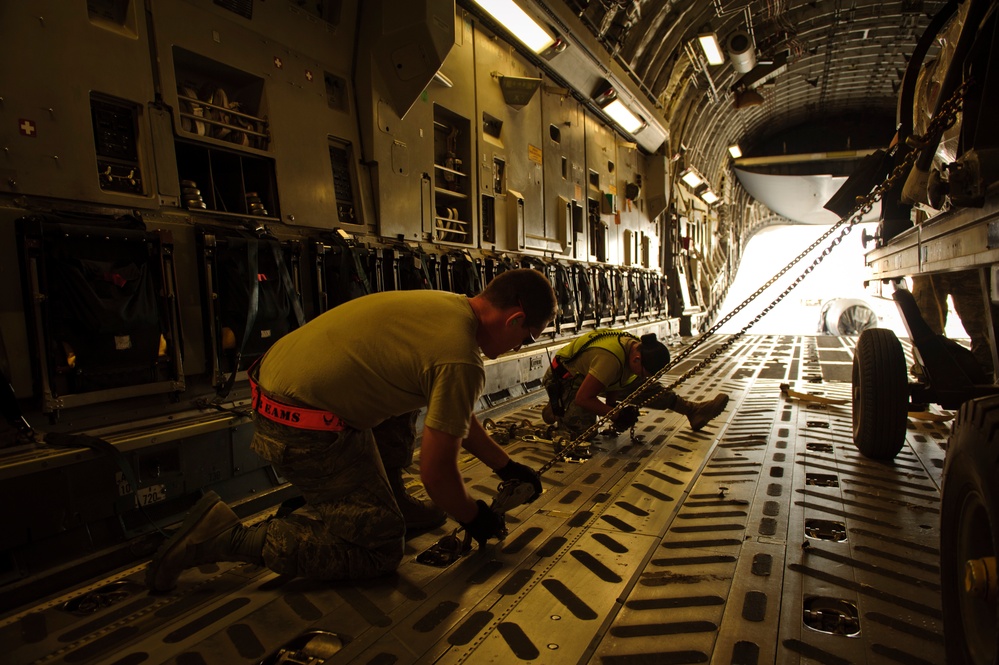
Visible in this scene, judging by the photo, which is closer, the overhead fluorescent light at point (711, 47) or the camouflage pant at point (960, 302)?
the camouflage pant at point (960, 302)

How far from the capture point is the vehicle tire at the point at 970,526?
4.51 ft

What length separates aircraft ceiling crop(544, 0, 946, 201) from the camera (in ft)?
33.2

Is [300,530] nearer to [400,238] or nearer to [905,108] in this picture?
[400,238]

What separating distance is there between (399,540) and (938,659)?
1973 millimetres

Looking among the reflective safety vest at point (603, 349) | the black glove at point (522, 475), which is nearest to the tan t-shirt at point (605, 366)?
the reflective safety vest at point (603, 349)

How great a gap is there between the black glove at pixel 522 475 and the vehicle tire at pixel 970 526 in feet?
5.18

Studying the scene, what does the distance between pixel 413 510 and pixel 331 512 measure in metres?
0.68

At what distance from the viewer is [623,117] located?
10.3m

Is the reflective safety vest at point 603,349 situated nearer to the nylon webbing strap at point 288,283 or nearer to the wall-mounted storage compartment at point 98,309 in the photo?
the nylon webbing strap at point 288,283

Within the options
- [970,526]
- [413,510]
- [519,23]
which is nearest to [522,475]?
[413,510]

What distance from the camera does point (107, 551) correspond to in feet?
9.38

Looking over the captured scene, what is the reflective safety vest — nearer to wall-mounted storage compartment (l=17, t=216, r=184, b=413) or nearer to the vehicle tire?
the vehicle tire

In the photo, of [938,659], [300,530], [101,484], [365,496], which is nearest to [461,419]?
[365,496]

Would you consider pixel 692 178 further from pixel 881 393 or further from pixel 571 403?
pixel 881 393
